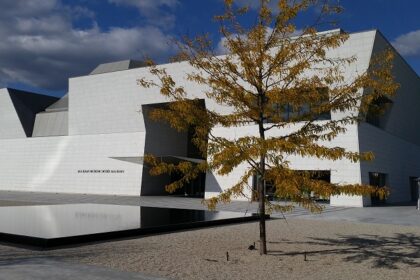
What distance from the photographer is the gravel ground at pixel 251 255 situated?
28.8 feet

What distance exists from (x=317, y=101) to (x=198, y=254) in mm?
4585

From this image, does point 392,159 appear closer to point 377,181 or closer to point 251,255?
point 377,181

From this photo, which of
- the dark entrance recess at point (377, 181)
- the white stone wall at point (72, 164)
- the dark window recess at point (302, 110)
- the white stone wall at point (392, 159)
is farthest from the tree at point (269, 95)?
the white stone wall at point (72, 164)

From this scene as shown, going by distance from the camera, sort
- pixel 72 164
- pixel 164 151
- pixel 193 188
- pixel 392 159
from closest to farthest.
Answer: pixel 392 159 < pixel 164 151 < pixel 72 164 < pixel 193 188

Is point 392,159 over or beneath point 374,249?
over

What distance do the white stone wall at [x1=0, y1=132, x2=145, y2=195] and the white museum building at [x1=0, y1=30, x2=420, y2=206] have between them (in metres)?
0.10

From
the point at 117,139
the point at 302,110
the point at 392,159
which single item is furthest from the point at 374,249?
the point at 117,139

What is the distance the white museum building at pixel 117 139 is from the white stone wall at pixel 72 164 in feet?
0.32

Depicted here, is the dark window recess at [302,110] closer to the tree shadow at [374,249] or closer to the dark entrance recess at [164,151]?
the tree shadow at [374,249]

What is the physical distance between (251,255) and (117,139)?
35267mm

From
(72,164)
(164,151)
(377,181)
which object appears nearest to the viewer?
(377,181)

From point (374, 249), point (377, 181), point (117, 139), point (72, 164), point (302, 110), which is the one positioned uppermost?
point (117, 139)

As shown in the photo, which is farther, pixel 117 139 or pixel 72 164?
pixel 72 164

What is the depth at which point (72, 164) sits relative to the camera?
154 ft
